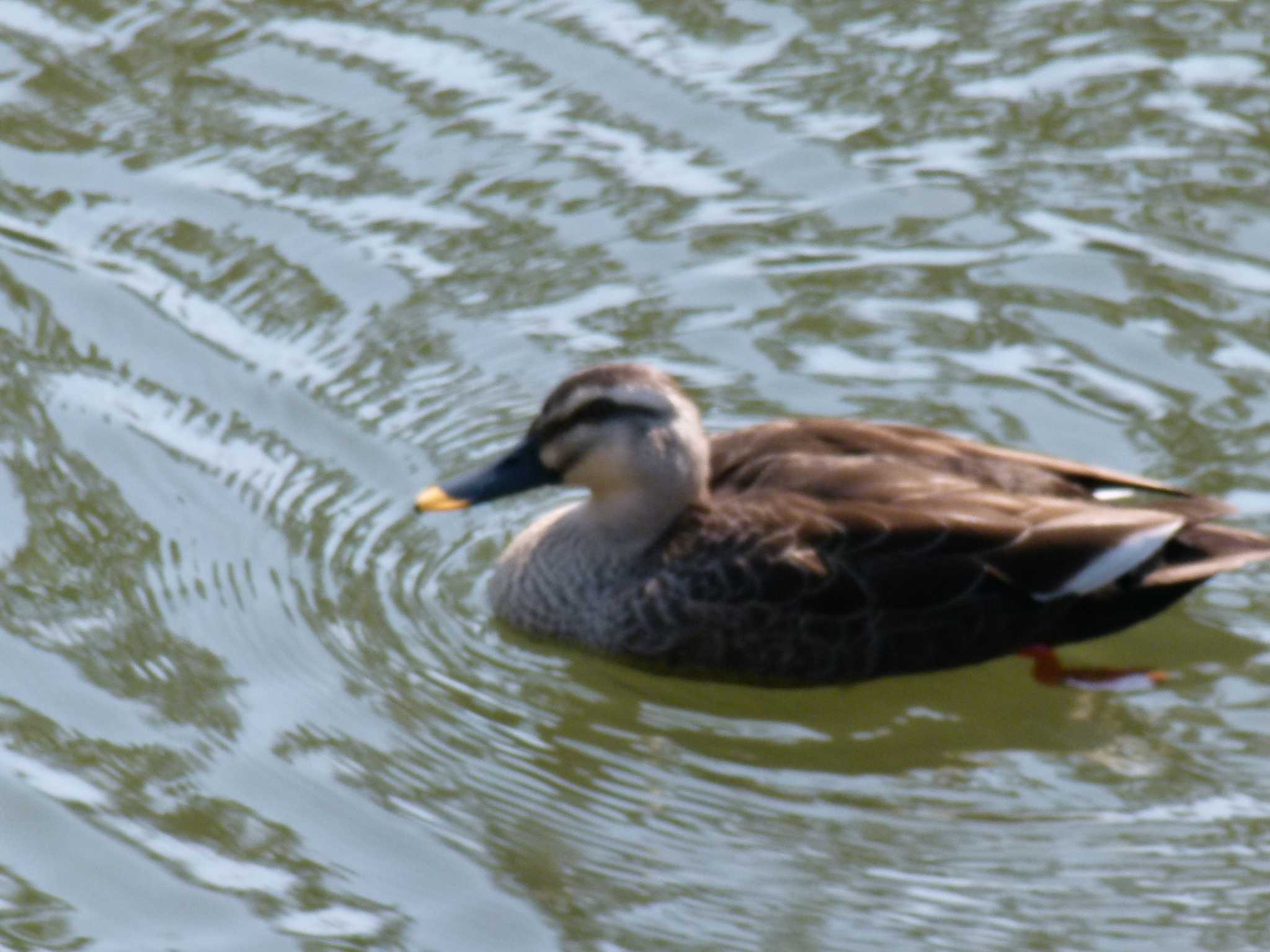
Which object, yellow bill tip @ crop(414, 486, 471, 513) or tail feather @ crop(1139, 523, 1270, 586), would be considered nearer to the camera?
tail feather @ crop(1139, 523, 1270, 586)

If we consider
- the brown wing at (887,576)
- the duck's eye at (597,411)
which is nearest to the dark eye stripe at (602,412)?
the duck's eye at (597,411)

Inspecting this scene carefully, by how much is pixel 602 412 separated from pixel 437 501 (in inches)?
26.7

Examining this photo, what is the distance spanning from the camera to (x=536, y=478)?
9.09 m

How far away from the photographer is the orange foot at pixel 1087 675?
8.72 meters

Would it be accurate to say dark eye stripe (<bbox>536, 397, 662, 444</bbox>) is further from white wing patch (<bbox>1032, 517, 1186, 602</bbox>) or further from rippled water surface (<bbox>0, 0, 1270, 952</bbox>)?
white wing patch (<bbox>1032, 517, 1186, 602</bbox>)

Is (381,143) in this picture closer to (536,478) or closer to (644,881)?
(536,478)

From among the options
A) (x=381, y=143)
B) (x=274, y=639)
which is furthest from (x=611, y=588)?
(x=381, y=143)

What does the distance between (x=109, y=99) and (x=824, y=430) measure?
498cm

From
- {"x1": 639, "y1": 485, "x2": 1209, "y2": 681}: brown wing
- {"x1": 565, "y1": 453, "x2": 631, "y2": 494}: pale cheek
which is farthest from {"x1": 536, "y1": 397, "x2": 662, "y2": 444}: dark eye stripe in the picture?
{"x1": 639, "y1": 485, "x2": 1209, "y2": 681}: brown wing

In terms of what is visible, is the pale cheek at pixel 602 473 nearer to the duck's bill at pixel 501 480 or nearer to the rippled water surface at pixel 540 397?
the duck's bill at pixel 501 480

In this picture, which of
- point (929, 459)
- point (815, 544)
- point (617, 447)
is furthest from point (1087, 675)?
point (617, 447)

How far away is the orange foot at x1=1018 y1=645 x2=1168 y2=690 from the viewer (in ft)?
28.6

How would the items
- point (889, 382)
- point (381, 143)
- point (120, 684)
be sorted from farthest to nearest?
point (381, 143) < point (889, 382) < point (120, 684)

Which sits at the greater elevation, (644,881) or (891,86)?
(891,86)
